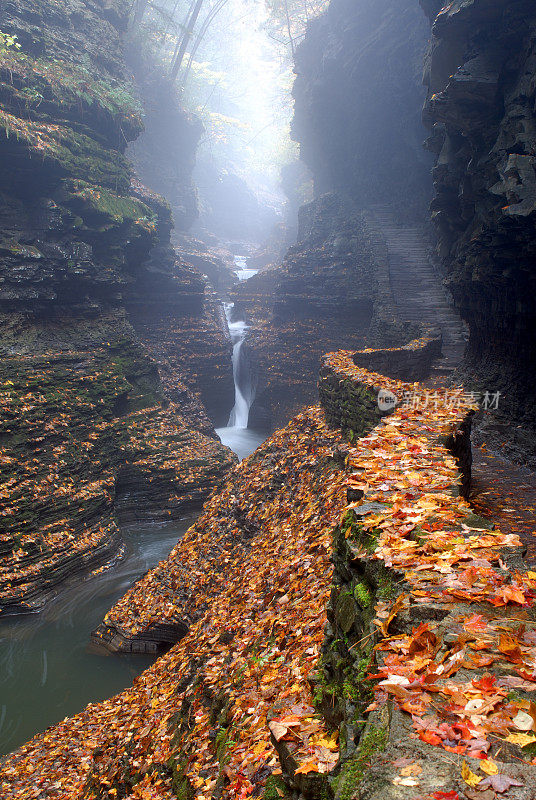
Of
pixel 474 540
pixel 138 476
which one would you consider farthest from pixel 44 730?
pixel 474 540

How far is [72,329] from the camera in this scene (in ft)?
56.5

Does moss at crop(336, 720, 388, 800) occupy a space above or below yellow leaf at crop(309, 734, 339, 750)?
above

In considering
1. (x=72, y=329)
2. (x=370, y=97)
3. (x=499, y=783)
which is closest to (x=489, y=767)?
(x=499, y=783)

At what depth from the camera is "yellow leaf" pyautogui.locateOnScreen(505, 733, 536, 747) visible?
54.7 inches

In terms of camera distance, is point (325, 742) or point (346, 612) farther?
point (346, 612)

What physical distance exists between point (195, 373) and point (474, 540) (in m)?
22.4

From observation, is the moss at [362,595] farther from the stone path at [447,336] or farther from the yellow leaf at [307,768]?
the stone path at [447,336]

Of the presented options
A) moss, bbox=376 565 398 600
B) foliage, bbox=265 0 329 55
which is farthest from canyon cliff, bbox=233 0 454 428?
moss, bbox=376 565 398 600

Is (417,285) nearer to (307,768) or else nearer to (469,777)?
(307,768)

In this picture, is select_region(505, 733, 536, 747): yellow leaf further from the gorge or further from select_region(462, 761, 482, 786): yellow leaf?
select_region(462, 761, 482, 786): yellow leaf

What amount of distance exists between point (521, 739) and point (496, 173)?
39.3 feet

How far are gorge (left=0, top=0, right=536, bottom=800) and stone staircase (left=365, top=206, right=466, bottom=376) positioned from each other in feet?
0.57

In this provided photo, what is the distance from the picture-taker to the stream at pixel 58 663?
8875 millimetres

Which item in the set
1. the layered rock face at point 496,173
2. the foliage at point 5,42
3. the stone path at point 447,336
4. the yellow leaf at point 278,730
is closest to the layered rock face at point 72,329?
the foliage at point 5,42
